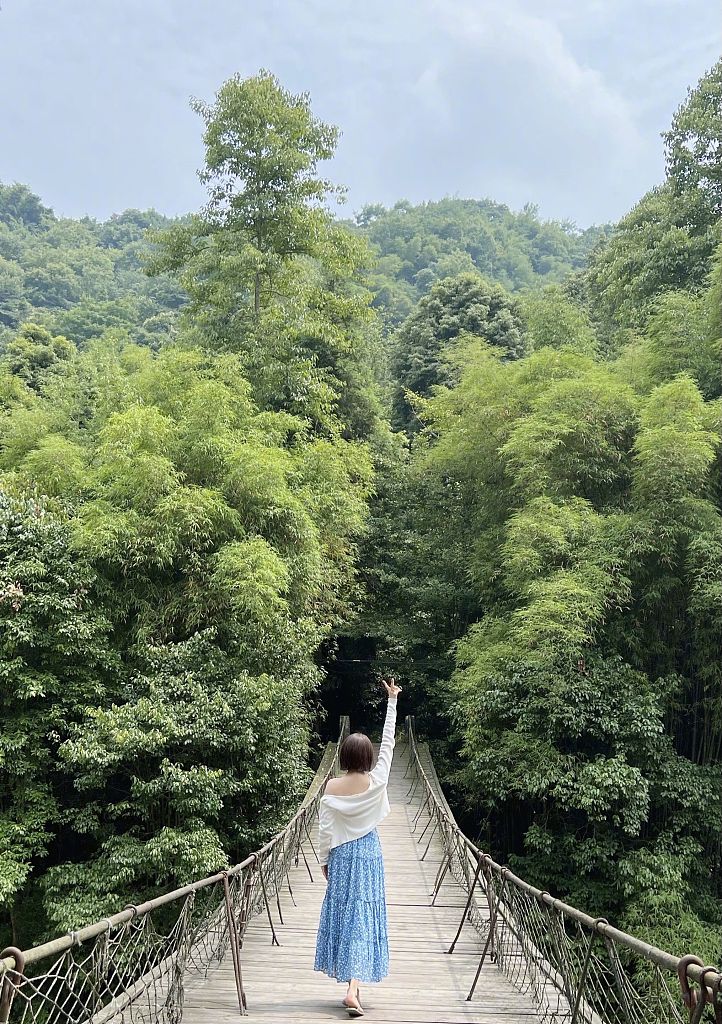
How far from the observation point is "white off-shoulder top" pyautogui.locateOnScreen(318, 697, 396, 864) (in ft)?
11.0

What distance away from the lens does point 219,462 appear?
893cm

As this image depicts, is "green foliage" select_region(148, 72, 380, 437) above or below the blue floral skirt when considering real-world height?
above

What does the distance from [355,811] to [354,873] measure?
0.92 ft

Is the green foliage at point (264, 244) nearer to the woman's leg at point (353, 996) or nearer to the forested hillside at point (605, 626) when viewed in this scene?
the forested hillside at point (605, 626)

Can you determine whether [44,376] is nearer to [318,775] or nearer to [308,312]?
[308,312]

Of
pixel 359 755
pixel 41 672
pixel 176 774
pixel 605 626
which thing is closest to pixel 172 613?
pixel 41 672

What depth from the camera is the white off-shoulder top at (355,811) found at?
11.0 ft

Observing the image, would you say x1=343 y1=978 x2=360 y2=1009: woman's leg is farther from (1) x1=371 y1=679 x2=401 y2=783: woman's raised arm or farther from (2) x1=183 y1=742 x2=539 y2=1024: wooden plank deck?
(1) x1=371 y1=679 x2=401 y2=783: woman's raised arm

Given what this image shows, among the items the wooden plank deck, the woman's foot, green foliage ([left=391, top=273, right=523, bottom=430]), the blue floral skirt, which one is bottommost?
the wooden plank deck

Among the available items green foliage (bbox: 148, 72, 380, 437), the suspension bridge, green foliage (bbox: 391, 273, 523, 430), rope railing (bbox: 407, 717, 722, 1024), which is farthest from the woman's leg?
green foliage (bbox: 391, 273, 523, 430)

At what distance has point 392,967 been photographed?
14.2 feet

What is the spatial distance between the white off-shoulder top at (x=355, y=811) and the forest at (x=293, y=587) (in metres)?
3.98

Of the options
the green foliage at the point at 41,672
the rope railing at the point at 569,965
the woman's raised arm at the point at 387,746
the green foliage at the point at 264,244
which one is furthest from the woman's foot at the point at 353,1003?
the green foliage at the point at 264,244

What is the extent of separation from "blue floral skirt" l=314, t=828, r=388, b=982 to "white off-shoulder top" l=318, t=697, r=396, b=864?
43mm
